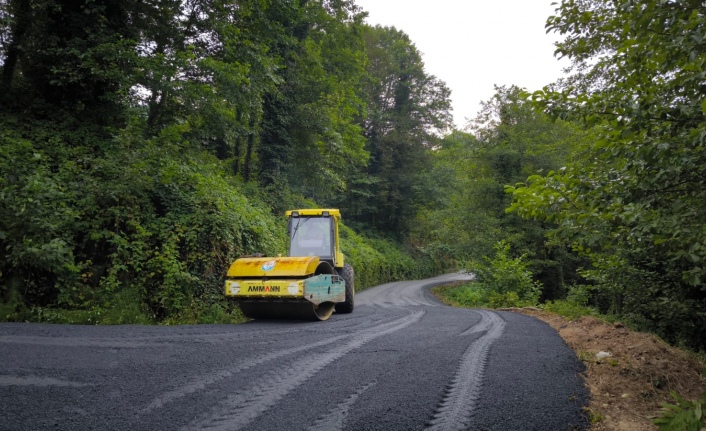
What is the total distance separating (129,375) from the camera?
3.92m

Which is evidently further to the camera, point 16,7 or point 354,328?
point 16,7

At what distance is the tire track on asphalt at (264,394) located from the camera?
2.96 meters

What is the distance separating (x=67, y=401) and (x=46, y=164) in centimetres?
642

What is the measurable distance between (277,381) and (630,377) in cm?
367

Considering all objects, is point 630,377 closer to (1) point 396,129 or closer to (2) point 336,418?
(2) point 336,418

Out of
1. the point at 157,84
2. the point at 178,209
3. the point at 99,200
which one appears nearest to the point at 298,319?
the point at 178,209

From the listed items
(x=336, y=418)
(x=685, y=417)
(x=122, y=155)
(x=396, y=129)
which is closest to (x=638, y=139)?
(x=685, y=417)

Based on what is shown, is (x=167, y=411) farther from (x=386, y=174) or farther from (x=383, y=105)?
(x=383, y=105)

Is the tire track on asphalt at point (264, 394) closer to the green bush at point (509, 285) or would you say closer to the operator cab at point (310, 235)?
the operator cab at point (310, 235)

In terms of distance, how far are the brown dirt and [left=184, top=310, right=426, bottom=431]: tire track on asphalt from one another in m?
2.43

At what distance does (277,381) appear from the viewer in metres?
3.91

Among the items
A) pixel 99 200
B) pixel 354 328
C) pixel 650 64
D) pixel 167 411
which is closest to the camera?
pixel 167 411

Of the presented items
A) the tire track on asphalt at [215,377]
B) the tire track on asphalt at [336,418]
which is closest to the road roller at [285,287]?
the tire track on asphalt at [215,377]

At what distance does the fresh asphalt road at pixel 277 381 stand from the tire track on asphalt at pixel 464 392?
1 cm
